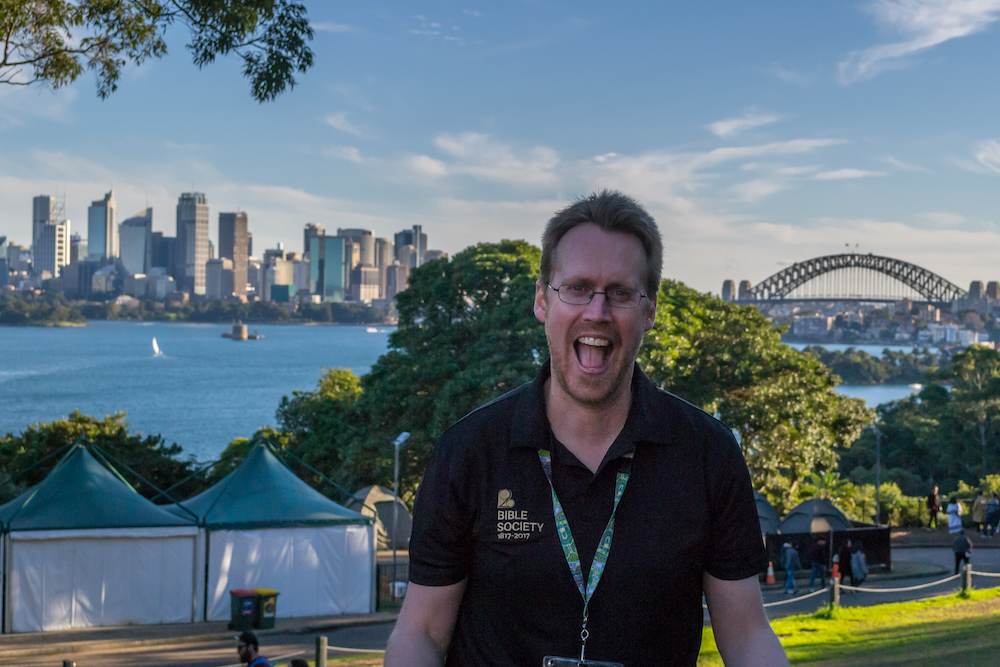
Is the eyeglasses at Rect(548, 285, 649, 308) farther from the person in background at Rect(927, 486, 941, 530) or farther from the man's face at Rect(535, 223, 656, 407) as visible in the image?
the person in background at Rect(927, 486, 941, 530)

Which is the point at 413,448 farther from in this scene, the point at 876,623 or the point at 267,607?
the point at 876,623

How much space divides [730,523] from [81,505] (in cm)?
1714

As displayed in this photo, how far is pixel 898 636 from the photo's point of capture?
12.6 m

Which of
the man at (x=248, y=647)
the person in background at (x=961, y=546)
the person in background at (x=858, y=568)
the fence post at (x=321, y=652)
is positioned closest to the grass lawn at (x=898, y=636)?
the fence post at (x=321, y=652)

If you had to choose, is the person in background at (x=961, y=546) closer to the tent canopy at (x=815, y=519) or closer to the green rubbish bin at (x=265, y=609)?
the tent canopy at (x=815, y=519)

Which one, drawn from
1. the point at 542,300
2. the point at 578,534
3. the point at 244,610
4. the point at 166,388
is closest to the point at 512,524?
the point at 578,534

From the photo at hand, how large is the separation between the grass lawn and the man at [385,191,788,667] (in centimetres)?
884

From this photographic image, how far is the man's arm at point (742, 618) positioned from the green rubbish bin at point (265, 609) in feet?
52.9

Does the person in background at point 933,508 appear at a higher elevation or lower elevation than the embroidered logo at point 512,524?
lower

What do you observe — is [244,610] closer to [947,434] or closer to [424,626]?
[424,626]

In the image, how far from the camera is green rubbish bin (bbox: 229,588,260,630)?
1738 centimetres

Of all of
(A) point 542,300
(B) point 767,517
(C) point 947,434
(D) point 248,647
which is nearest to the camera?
(A) point 542,300

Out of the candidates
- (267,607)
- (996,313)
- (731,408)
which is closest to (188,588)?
(267,607)

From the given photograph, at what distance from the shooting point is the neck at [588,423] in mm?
2469
